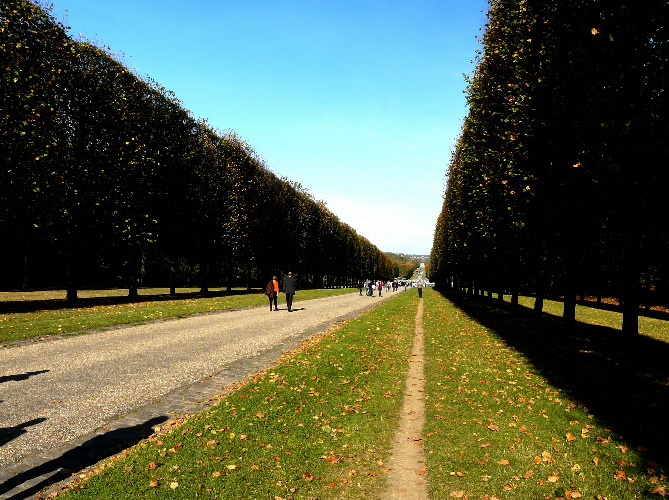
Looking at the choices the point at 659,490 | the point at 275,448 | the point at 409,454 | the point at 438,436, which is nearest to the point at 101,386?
the point at 275,448

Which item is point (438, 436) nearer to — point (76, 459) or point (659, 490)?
point (659, 490)

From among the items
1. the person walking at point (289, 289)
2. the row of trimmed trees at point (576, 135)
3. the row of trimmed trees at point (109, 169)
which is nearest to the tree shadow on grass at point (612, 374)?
the row of trimmed trees at point (576, 135)

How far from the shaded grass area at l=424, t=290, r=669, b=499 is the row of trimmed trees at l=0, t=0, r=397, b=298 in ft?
77.0

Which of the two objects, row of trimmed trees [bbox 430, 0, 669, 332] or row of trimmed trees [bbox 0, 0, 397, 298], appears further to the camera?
row of trimmed trees [bbox 0, 0, 397, 298]

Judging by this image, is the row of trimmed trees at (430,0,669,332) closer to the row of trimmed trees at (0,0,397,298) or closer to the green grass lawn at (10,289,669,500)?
the green grass lawn at (10,289,669,500)

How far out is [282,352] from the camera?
13.4 m

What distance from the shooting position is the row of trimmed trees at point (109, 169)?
22.5 meters

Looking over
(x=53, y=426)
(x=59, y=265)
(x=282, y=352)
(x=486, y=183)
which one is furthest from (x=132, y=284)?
(x=59, y=265)

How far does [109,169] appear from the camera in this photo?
28422 millimetres

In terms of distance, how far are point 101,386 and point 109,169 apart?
23628 mm

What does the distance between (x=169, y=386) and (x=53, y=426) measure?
2.71 meters

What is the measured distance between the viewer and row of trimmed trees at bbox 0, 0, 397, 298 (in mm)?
22502

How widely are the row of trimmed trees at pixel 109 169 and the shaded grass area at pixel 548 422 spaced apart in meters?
23.5

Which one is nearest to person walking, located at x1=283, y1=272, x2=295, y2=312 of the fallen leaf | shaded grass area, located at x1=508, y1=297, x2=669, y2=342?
shaded grass area, located at x1=508, y1=297, x2=669, y2=342
